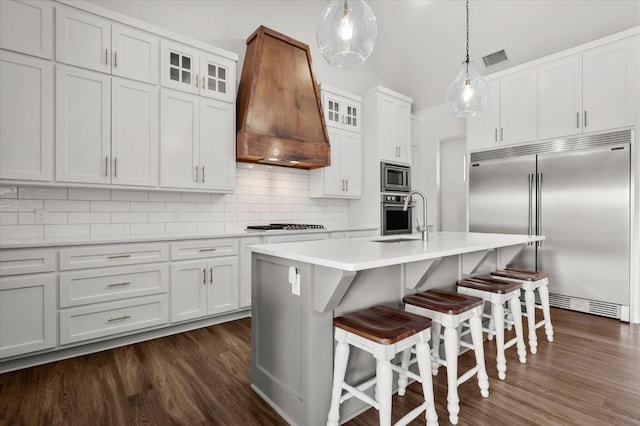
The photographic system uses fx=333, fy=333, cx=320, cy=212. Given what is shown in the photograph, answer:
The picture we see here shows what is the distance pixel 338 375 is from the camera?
1.63 meters

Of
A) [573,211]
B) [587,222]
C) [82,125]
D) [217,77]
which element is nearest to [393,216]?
[573,211]

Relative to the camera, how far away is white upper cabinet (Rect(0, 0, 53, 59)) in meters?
2.45

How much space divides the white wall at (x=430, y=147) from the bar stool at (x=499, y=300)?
128 inches

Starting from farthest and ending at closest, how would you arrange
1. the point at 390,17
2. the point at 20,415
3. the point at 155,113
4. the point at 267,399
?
the point at 390,17 < the point at 155,113 < the point at 267,399 < the point at 20,415

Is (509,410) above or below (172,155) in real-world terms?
below

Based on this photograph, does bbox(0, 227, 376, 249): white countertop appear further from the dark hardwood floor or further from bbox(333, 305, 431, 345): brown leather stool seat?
bbox(333, 305, 431, 345): brown leather stool seat

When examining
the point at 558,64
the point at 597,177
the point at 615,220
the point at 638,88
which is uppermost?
the point at 558,64

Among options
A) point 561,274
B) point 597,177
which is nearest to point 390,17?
point 597,177

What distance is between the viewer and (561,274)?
383cm

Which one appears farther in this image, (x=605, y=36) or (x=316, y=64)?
(x=316, y=64)

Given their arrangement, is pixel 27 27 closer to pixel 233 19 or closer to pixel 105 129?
pixel 105 129

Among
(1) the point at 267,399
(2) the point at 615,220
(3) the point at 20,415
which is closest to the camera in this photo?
(3) the point at 20,415

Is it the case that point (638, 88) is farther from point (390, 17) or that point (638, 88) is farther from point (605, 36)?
point (390, 17)

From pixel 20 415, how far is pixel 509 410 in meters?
2.73
